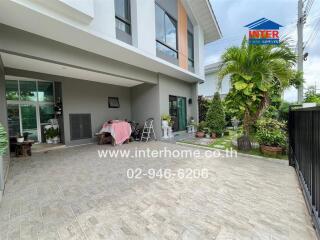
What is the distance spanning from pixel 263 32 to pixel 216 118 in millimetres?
4337

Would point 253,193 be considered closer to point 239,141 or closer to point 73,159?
point 239,141

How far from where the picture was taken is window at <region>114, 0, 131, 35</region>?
19.0ft

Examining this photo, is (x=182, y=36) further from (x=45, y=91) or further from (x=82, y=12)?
(x=45, y=91)

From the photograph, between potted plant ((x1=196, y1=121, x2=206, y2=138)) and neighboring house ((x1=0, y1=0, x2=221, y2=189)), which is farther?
potted plant ((x1=196, y1=121, x2=206, y2=138))

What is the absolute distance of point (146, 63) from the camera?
677cm

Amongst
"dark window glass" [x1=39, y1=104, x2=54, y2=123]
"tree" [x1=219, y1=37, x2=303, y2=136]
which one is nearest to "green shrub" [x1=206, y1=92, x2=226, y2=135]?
"tree" [x1=219, y1=37, x2=303, y2=136]

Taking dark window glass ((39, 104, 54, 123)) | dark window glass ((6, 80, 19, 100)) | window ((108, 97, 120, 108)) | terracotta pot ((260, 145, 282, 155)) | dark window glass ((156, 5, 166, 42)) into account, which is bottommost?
terracotta pot ((260, 145, 282, 155))

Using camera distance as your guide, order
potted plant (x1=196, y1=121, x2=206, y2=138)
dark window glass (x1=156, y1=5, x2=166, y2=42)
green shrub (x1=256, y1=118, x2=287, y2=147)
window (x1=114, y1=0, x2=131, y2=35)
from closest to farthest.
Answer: green shrub (x1=256, y1=118, x2=287, y2=147) < window (x1=114, y1=0, x2=131, y2=35) < dark window glass (x1=156, y1=5, x2=166, y2=42) < potted plant (x1=196, y1=121, x2=206, y2=138)

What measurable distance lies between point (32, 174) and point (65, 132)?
11.5 feet

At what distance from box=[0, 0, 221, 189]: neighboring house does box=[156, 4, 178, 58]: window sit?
43 mm

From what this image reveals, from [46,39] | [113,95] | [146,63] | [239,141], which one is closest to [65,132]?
[113,95]

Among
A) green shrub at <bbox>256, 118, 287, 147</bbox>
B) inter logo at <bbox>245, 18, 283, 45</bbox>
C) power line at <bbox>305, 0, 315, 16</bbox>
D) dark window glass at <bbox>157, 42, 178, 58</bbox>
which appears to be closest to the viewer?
green shrub at <bbox>256, 118, 287, 147</bbox>

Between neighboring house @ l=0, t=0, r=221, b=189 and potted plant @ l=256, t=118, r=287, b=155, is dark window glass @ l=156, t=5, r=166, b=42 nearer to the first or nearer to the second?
neighboring house @ l=0, t=0, r=221, b=189

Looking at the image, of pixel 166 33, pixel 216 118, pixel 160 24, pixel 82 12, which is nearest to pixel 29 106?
pixel 82 12
